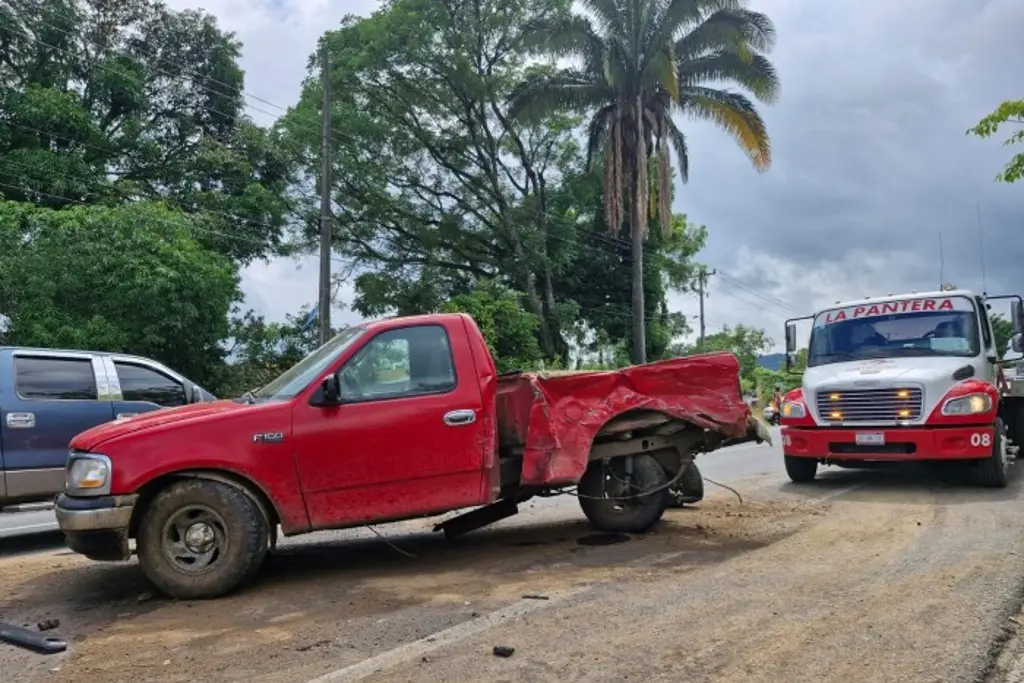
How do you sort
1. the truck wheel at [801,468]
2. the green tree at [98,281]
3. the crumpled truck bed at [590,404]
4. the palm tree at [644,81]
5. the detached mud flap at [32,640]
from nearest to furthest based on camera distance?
the detached mud flap at [32,640], the crumpled truck bed at [590,404], the truck wheel at [801,468], the green tree at [98,281], the palm tree at [644,81]

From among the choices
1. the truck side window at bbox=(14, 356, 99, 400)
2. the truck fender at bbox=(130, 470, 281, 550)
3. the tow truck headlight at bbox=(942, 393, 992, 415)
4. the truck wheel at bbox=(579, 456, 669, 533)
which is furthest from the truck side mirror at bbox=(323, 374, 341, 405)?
the tow truck headlight at bbox=(942, 393, 992, 415)

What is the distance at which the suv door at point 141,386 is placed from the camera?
8445 millimetres

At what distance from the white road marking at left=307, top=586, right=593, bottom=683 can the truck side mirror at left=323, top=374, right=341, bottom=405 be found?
184 centimetres

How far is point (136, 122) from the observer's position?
28.8 metres

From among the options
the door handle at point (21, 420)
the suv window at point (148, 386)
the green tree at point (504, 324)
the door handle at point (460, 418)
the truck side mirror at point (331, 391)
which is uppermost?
the green tree at point (504, 324)

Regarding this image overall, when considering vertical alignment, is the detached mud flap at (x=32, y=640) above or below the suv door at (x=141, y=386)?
below

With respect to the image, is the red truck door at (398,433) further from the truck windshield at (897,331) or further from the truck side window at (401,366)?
the truck windshield at (897,331)

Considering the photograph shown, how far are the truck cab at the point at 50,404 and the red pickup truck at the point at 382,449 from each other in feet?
7.09

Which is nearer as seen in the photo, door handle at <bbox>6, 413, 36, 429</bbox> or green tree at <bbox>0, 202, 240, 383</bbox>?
door handle at <bbox>6, 413, 36, 429</bbox>

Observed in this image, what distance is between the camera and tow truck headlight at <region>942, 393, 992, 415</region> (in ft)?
30.8

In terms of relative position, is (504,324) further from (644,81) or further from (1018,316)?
(1018,316)

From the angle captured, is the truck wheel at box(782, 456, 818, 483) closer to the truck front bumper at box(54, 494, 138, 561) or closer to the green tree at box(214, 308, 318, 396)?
the truck front bumper at box(54, 494, 138, 561)

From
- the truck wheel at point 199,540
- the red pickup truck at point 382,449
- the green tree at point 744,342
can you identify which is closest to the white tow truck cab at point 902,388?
the red pickup truck at point 382,449

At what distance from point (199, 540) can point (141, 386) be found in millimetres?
3648
